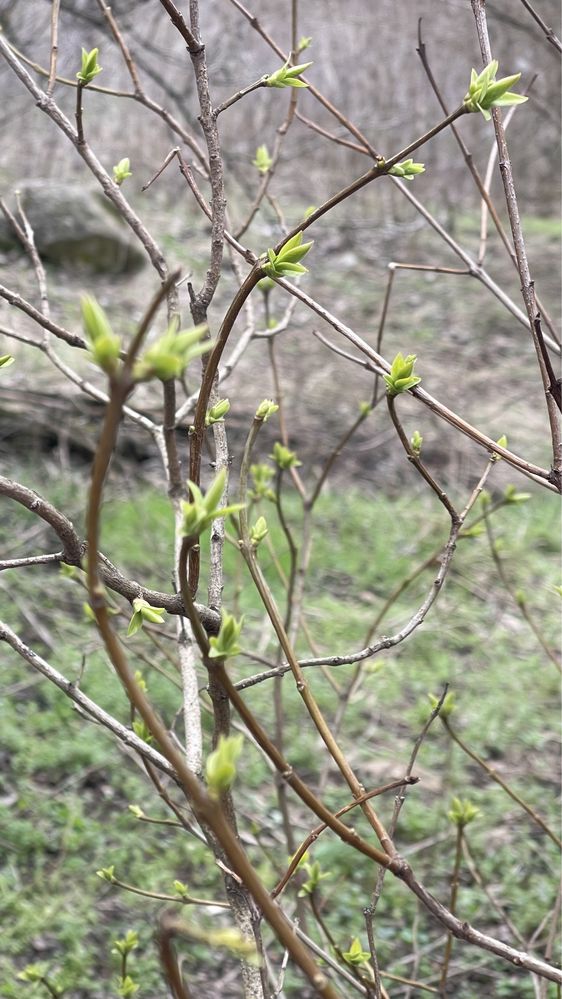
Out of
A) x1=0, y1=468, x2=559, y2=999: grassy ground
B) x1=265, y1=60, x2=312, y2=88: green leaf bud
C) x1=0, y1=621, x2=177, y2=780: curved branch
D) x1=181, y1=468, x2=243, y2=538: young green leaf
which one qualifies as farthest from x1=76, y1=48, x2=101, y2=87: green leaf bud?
x1=0, y1=468, x2=559, y2=999: grassy ground

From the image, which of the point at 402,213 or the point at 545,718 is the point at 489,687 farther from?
the point at 402,213

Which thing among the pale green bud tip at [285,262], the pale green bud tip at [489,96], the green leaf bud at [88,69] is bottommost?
the pale green bud tip at [285,262]

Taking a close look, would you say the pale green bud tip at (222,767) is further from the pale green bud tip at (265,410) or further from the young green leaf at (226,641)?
the pale green bud tip at (265,410)

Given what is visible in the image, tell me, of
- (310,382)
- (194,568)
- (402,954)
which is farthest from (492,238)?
(194,568)

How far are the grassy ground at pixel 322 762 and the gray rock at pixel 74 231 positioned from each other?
10.4 ft

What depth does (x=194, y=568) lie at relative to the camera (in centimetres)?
103

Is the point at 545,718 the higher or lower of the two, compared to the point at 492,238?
lower

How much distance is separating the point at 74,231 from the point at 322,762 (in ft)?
18.3

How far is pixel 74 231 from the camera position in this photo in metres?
7.75

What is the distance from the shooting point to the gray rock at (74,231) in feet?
25.2

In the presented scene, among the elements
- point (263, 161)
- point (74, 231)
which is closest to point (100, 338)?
point (263, 161)

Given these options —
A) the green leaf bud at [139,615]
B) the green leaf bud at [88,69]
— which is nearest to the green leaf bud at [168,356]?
the green leaf bud at [139,615]

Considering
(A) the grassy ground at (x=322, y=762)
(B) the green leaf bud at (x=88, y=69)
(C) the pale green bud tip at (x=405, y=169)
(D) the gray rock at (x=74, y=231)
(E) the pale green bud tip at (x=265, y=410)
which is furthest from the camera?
(D) the gray rock at (x=74, y=231)

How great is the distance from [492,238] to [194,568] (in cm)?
1055
